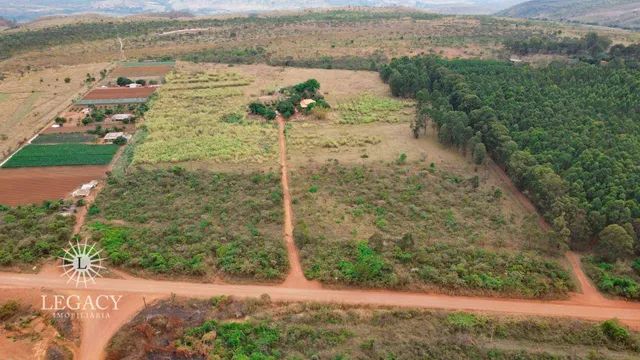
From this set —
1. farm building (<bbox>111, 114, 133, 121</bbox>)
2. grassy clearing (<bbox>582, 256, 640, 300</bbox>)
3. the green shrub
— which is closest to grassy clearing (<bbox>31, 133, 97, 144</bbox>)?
farm building (<bbox>111, 114, 133, 121</bbox>)

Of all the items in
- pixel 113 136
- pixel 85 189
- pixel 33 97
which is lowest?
pixel 85 189

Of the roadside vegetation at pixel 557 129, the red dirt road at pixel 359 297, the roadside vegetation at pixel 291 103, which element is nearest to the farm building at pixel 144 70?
the roadside vegetation at pixel 291 103

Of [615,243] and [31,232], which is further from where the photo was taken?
[31,232]

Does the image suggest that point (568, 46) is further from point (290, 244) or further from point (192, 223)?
point (192, 223)

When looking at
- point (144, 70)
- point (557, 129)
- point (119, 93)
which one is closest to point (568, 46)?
point (557, 129)

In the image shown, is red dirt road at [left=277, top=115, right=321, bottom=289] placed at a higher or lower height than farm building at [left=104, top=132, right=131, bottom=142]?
lower

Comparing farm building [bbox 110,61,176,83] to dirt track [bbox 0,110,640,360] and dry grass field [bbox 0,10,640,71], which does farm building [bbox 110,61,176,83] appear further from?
dirt track [bbox 0,110,640,360]
